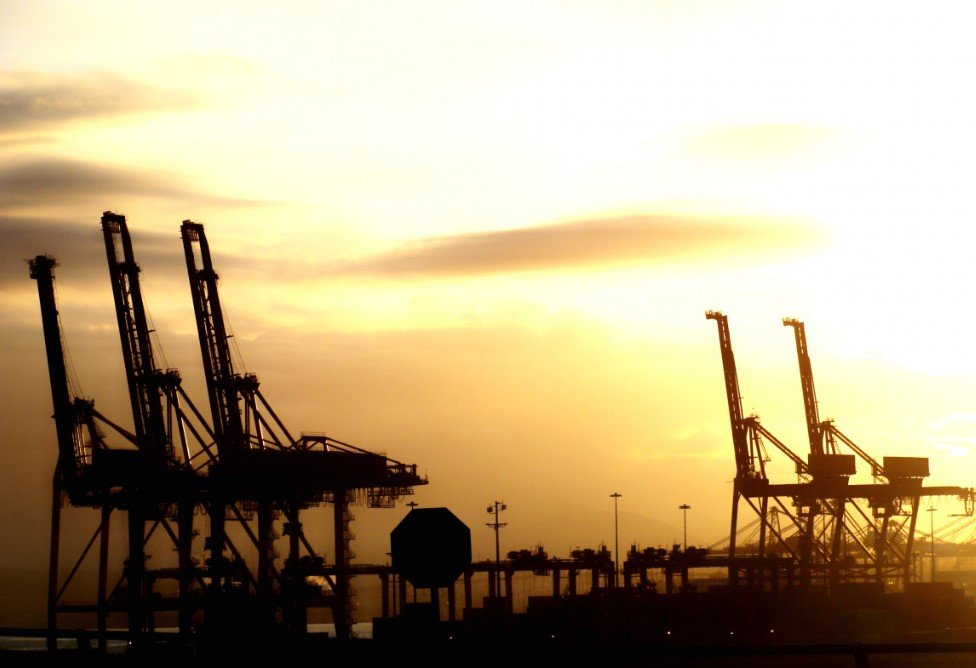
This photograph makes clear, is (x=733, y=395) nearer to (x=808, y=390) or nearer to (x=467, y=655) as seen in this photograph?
(x=808, y=390)

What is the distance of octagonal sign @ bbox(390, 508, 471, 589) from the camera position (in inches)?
604

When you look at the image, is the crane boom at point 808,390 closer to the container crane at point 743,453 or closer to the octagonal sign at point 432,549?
the container crane at point 743,453

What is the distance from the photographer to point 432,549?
15344 millimetres

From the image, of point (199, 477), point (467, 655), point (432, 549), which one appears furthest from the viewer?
point (199, 477)

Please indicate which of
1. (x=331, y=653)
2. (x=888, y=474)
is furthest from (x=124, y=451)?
(x=331, y=653)

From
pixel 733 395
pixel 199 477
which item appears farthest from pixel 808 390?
pixel 199 477

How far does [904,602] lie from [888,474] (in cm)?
1282

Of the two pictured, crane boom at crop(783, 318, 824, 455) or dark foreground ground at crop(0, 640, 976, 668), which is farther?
crane boom at crop(783, 318, 824, 455)

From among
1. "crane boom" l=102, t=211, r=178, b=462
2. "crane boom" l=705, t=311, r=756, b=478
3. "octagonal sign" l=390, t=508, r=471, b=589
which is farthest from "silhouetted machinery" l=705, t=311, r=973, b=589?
"octagonal sign" l=390, t=508, r=471, b=589

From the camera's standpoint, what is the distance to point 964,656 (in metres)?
46.7

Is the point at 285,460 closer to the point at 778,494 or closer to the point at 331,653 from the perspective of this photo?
the point at 778,494

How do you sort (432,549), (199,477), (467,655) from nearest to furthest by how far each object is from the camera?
(432,549) < (467,655) < (199,477)

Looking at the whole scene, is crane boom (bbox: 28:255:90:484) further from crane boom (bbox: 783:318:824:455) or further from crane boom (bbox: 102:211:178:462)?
crane boom (bbox: 783:318:824:455)

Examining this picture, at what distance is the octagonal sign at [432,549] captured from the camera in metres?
15.3
